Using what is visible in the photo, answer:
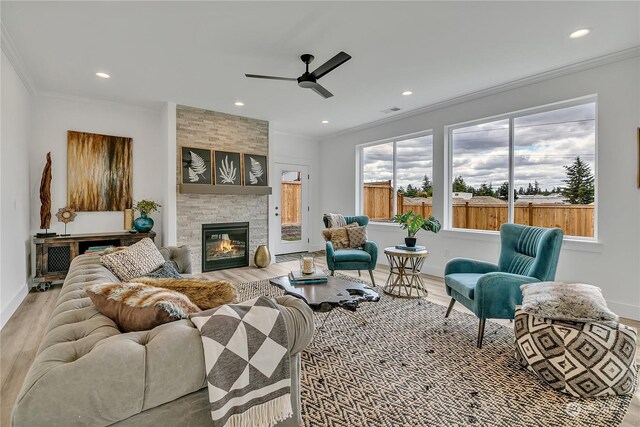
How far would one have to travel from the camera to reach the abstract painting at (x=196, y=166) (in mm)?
4799

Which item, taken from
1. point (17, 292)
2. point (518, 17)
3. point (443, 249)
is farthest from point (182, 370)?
point (443, 249)

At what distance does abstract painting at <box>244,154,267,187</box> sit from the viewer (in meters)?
5.42

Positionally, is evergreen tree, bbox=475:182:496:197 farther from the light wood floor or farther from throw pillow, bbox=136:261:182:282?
throw pillow, bbox=136:261:182:282

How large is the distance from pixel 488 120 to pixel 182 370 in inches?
184

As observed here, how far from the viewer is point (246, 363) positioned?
1105 mm

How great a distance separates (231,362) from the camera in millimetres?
1062

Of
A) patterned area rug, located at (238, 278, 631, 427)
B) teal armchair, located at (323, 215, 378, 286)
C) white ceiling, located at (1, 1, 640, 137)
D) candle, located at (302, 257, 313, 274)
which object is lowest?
patterned area rug, located at (238, 278, 631, 427)

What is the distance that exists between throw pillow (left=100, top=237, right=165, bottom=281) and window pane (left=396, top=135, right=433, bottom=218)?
13.2 feet

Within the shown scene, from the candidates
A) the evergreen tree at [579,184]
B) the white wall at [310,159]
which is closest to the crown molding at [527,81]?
the evergreen tree at [579,184]

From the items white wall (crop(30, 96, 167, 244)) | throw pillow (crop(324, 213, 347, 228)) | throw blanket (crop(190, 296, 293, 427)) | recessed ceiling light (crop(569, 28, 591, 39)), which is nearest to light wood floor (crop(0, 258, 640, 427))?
throw pillow (crop(324, 213, 347, 228))

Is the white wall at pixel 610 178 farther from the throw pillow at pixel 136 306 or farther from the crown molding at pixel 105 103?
the crown molding at pixel 105 103

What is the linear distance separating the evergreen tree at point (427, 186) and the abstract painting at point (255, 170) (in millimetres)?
2793

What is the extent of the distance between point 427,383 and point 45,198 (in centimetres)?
503

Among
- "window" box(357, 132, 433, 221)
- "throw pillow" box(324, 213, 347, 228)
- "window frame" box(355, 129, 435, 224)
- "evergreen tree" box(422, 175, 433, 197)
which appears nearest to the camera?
"throw pillow" box(324, 213, 347, 228)
